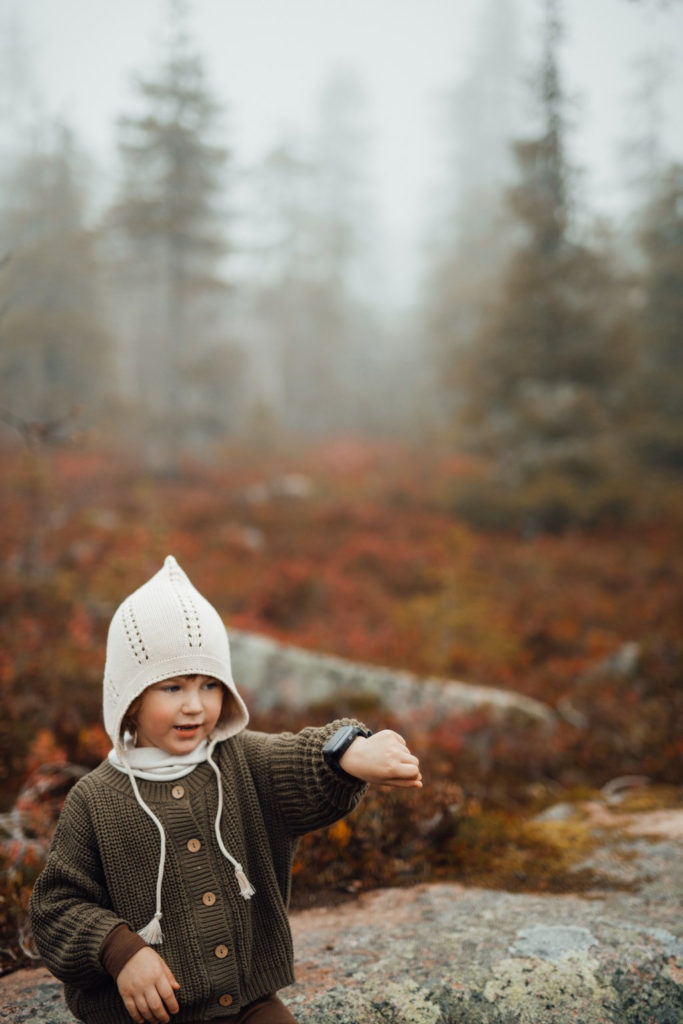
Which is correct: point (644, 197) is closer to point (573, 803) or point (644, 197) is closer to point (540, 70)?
point (540, 70)

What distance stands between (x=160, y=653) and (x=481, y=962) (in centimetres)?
175

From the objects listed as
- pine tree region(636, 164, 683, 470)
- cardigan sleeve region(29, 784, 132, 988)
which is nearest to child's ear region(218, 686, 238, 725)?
cardigan sleeve region(29, 784, 132, 988)

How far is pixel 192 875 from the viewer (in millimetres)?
2250

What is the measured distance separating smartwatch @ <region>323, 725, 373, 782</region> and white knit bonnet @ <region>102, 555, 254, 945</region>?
12.3 inches

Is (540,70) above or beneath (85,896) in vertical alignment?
above

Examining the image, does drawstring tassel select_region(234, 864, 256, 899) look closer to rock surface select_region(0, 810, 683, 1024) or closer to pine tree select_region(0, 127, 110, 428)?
rock surface select_region(0, 810, 683, 1024)

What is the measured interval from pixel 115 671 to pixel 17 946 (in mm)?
1686

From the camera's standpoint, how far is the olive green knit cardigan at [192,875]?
216cm

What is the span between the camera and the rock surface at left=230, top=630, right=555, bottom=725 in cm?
668

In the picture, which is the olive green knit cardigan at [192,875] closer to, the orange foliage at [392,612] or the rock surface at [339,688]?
the orange foliage at [392,612]

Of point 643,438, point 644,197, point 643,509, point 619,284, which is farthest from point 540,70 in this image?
point 644,197

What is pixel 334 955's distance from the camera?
9.63ft

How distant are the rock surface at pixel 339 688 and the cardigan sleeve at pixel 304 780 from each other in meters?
4.09

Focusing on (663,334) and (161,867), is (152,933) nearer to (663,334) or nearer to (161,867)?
(161,867)
